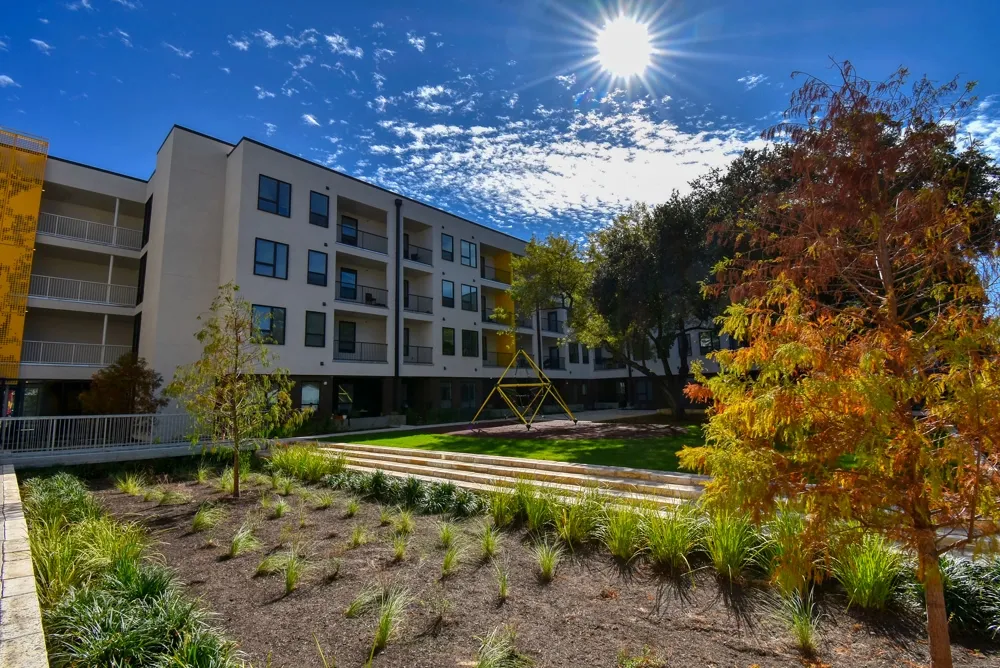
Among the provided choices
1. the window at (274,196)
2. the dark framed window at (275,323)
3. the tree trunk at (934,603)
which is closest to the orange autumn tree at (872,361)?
the tree trunk at (934,603)

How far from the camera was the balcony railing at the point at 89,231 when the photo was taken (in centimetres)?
2139

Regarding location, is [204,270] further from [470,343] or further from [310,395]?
[470,343]

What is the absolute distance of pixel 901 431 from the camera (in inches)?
109

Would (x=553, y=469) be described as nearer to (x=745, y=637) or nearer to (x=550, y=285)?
(x=745, y=637)

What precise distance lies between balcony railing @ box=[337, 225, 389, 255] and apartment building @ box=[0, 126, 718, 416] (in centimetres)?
8

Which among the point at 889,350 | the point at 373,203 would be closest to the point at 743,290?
the point at 889,350

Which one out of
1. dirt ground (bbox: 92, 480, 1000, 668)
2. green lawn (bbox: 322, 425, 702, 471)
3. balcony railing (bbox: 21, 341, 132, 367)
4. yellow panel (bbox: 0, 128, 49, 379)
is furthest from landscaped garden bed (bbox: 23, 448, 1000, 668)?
yellow panel (bbox: 0, 128, 49, 379)

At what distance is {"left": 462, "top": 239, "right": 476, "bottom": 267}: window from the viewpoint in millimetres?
32562

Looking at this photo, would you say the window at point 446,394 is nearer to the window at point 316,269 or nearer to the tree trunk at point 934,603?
the window at point 316,269

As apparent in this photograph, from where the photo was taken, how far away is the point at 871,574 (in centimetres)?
445

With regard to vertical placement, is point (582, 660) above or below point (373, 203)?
below

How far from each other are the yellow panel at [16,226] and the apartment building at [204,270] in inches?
2.0

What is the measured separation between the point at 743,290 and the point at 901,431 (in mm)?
1352

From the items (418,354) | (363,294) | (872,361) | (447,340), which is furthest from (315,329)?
(872,361)
